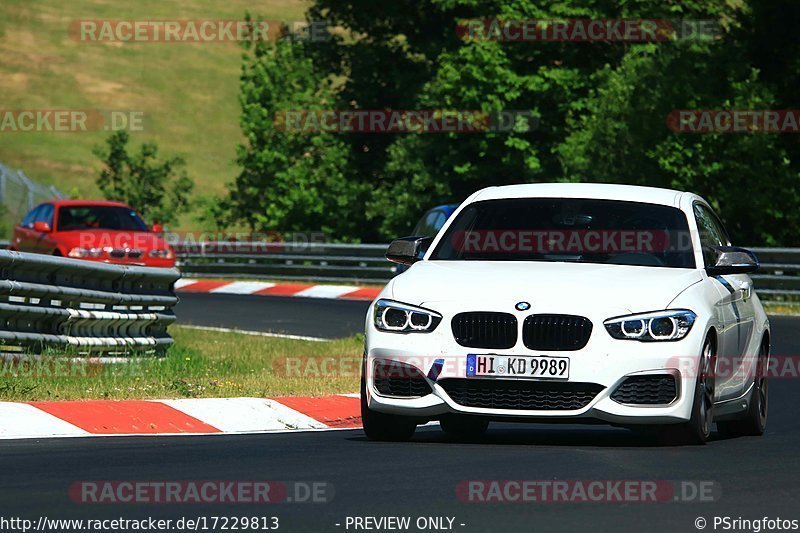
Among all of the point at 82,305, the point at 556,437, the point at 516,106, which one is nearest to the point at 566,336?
the point at 556,437

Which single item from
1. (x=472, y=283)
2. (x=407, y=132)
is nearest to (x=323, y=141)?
(x=407, y=132)

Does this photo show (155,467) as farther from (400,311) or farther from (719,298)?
(719,298)

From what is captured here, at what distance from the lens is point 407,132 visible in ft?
189

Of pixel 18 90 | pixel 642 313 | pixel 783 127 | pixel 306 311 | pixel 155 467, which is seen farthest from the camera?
pixel 18 90

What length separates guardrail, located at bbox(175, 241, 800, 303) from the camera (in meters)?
37.6

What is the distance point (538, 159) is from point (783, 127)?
16.2 m

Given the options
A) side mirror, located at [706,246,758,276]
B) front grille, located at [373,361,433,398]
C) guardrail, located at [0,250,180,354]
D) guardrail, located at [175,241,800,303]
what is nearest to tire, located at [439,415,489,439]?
front grille, located at [373,361,433,398]
